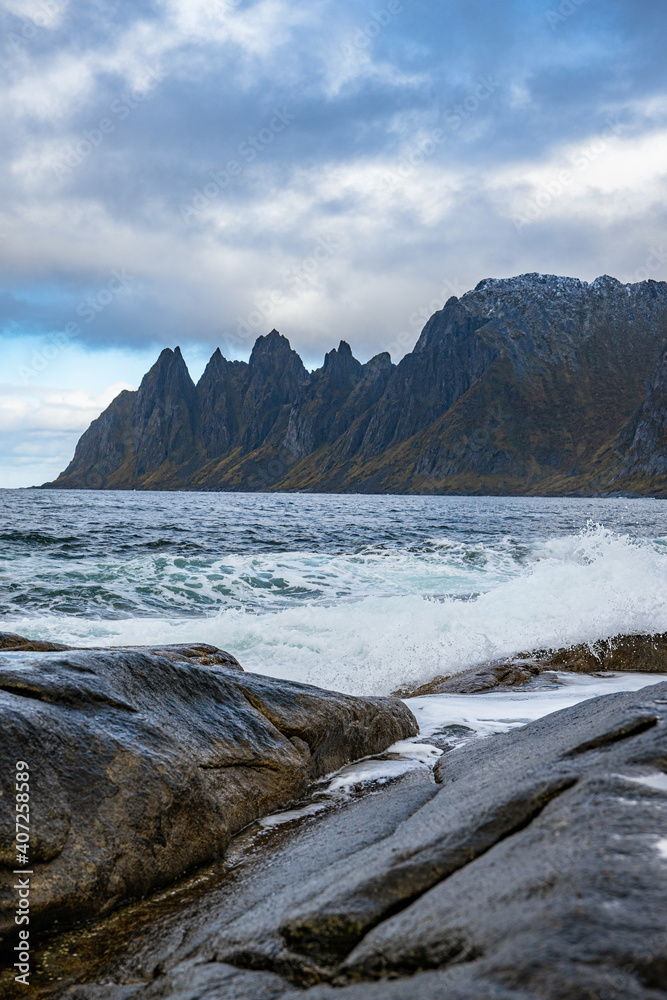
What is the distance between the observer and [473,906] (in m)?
2.14

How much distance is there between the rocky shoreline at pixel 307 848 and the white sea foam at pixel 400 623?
13.7 ft

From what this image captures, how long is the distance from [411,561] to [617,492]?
178893 millimetres

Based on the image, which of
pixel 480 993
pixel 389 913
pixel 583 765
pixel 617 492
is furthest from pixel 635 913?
pixel 617 492

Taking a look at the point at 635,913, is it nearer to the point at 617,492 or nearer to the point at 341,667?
the point at 341,667

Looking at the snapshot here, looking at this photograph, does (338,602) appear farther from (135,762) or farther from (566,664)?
(135,762)

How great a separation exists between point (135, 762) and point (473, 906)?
2585 mm

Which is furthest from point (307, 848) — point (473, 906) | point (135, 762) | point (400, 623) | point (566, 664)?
point (400, 623)

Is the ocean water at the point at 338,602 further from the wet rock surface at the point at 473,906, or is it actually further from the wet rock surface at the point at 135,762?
the wet rock surface at the point at 473,906

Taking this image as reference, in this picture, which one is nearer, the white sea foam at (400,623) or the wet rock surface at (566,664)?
the wet rock surface at (566,664)

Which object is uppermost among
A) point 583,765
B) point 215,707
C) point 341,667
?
point 583,765

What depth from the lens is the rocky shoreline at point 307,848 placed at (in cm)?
195

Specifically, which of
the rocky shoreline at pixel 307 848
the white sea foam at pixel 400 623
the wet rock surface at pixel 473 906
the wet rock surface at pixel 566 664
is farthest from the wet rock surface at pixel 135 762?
the white sea foam at pixel 400 623

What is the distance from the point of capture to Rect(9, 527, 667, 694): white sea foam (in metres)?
10.3

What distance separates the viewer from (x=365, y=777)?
17.9ft
